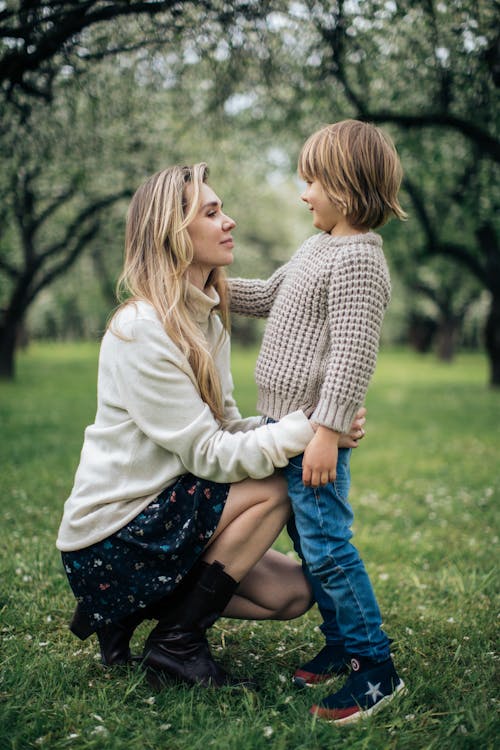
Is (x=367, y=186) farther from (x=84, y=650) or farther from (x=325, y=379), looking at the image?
(x=84, y=650)

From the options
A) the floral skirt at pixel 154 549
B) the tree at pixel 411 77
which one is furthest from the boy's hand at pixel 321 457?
the tree at pixel 411 77

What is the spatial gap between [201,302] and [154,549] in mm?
1017

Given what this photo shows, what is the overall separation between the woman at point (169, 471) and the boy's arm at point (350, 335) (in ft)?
0.50

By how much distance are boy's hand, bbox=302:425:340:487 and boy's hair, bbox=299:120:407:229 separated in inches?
32.4

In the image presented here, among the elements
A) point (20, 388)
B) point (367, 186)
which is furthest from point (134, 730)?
point (20, 388)

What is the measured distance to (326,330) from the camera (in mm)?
2627

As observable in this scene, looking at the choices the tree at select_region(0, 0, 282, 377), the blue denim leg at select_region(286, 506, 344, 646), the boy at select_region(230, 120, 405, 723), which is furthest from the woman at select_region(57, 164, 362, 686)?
the tree at select_region(0, 0, 282, 377)

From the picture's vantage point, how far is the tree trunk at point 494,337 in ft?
50.6

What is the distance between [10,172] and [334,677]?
26.3 feet

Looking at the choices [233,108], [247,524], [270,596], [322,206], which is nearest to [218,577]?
[247,524]

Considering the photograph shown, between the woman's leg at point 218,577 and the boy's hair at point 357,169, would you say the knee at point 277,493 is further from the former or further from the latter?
the boy's hair at point 357,169

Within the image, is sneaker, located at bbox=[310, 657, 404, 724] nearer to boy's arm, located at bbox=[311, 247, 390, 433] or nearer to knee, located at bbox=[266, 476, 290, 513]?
knee, located at bbox=[266, 476, 290, 513]

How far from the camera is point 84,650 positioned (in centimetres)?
309

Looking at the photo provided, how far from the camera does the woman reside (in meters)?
2.61
